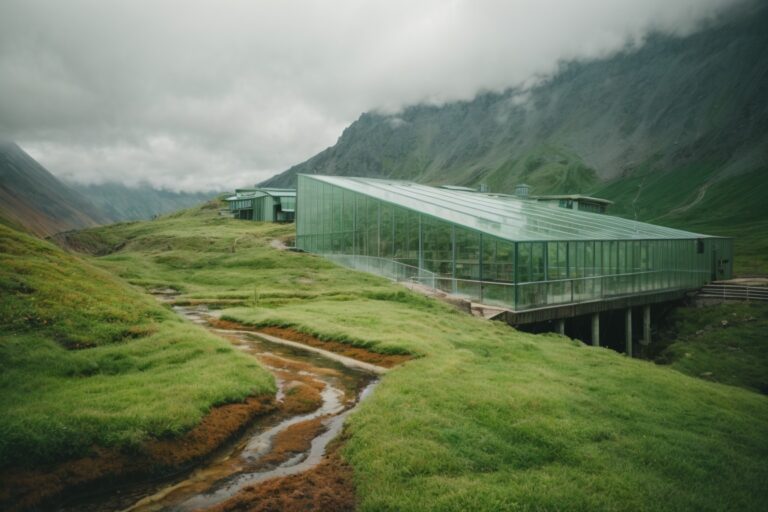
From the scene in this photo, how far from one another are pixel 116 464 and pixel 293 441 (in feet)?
9.47

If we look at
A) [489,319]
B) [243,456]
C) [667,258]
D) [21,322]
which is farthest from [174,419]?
[667,258]

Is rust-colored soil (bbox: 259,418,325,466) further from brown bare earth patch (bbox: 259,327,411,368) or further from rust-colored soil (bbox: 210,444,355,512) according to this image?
brown bare earth patch (bbox: 259,327,411,368)

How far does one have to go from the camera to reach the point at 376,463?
7.19m

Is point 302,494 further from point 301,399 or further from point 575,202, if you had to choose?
point 575,202

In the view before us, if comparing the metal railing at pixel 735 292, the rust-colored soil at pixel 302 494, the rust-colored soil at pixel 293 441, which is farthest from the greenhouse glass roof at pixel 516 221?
the rust-colored soil at pixel 302 494

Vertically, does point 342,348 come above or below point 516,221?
below

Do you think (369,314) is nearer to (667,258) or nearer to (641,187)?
(667,258)

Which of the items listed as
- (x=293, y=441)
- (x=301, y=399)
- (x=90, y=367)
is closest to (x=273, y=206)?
(x=90, y=367)

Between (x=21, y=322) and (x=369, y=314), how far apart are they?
12.6 metres

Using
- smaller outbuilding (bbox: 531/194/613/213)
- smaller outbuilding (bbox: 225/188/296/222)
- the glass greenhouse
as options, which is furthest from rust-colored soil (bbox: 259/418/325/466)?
smaller outbuilding (bbox: 531/194/613/213)

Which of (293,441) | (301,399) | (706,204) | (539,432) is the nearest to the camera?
(539,432)

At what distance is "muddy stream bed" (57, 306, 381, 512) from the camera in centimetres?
660

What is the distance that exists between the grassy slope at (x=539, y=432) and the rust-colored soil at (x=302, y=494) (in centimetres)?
27

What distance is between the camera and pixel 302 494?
6551 mm
